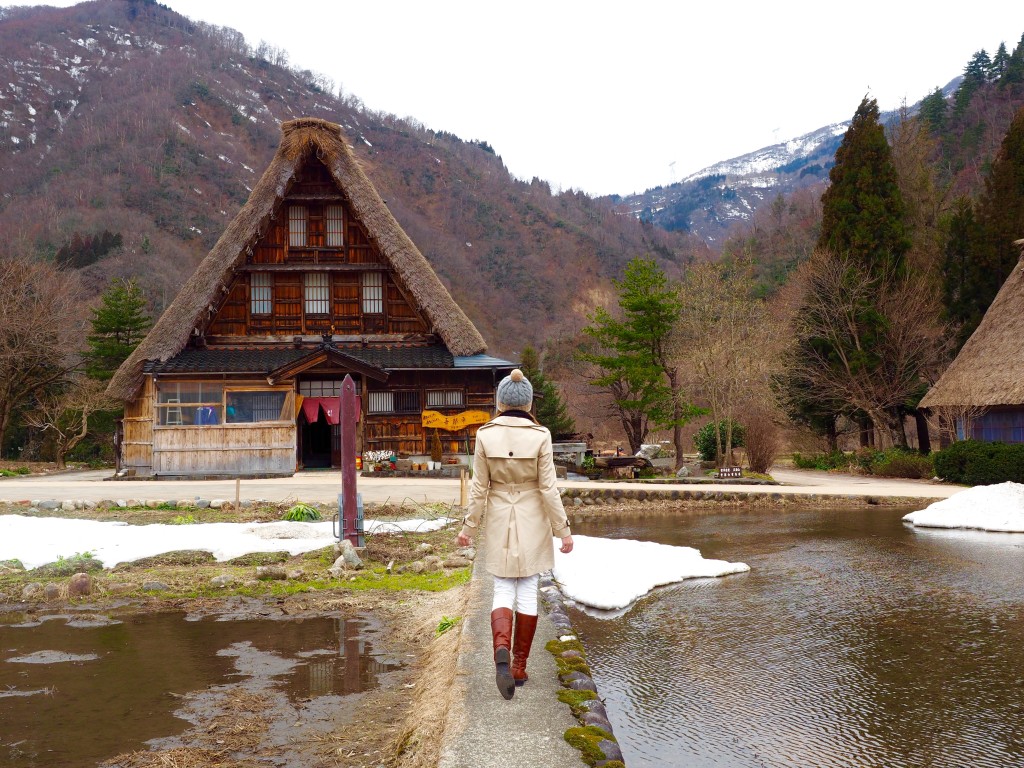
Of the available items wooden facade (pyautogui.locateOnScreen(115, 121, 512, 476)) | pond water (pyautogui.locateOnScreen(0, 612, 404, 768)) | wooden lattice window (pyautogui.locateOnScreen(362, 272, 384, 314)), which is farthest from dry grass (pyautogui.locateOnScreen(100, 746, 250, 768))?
wooden lattice window (pyautogui.locateOnScreen(362, 272, 384, 314))

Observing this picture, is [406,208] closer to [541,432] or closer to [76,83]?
[76,83]

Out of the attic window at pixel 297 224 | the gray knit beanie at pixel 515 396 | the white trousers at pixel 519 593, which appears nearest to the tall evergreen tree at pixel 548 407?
the attic window at pixel 297 224

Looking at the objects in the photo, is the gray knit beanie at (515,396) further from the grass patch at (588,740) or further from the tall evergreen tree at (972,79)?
the tall evergreen tree at (972,79)

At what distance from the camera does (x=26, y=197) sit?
6756cm

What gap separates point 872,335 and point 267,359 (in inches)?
714

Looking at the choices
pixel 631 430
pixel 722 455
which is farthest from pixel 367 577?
pixel 631 430

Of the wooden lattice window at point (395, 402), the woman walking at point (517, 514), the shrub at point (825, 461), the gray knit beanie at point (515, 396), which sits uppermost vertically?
the wooden lattice window at point (395, 402)

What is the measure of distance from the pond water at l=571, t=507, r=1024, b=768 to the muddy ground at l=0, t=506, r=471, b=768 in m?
1.17

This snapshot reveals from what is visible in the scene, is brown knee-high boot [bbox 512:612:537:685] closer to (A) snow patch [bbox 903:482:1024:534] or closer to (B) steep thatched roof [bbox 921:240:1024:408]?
(A) snow patch [bbox 903:482:1024:534]

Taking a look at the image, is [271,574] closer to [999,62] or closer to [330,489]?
[330,489]

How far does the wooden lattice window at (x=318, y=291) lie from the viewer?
76.8 ft

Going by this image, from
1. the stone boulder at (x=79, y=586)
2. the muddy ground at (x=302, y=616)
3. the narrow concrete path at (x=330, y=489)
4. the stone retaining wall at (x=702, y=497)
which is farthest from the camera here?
the stone retaining wall at (x=702, y=497)

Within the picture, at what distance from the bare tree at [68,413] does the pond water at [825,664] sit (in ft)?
81.2

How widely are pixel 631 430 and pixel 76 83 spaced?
9970cm
